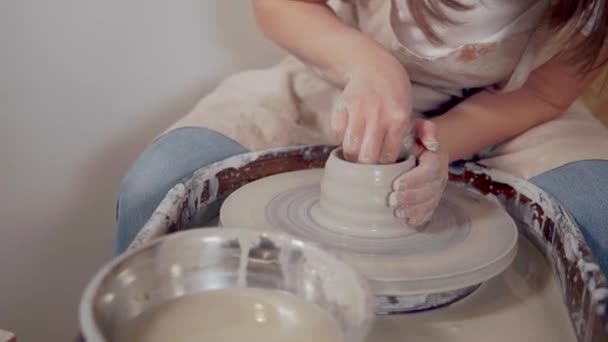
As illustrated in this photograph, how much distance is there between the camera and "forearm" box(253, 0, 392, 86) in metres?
0.86

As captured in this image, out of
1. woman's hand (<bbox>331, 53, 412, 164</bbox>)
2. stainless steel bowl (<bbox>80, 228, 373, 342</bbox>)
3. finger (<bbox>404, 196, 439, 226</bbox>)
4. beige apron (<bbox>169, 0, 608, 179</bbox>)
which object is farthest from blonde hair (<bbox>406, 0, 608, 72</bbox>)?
stainless steel bowl (<bbox>80, 228, 373, 342</bbox>)

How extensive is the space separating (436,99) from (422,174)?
1.47ft

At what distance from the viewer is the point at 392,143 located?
75 cm

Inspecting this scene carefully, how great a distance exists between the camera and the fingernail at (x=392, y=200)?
A: 0.74 m

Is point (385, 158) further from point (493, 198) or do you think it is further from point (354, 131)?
point (493, 198)

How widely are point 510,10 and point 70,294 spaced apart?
105cm

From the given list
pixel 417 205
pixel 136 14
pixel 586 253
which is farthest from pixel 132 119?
pixel 586 253

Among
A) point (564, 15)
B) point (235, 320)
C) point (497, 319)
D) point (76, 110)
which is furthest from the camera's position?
point (76, 110)

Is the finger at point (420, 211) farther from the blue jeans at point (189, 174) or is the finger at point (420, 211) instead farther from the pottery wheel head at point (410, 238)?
the blue jeans at point (189, 174)

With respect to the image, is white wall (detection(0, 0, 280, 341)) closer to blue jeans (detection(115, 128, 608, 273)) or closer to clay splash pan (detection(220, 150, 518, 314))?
blue jeans (detection(115, 128, 608, 273))

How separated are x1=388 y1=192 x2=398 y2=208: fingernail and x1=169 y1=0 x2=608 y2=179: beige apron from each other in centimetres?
33

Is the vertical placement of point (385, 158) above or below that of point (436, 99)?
above

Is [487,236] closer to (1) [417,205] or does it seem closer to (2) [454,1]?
(1) [417,205]

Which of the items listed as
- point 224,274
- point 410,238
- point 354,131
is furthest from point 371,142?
point 224,274
